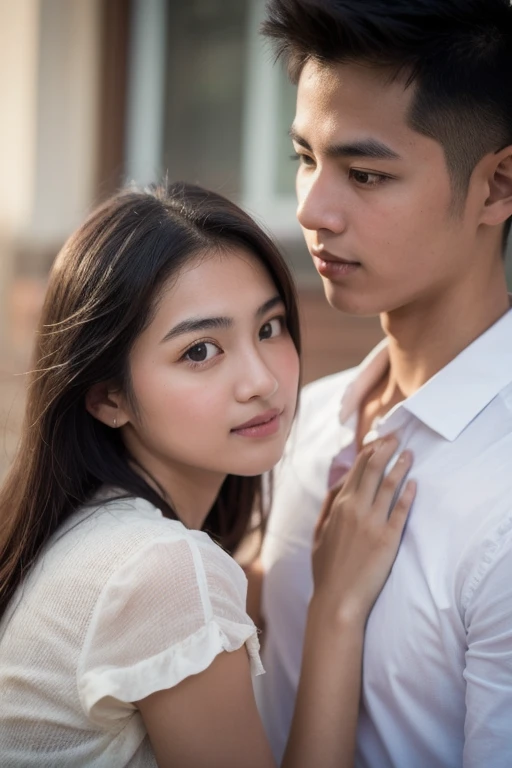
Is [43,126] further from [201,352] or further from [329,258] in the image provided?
[201,352]

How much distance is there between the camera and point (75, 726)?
5.49 ft

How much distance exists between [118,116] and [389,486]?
14.6ft

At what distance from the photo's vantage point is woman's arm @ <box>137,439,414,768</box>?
1631 mm

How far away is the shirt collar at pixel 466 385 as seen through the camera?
1901mm

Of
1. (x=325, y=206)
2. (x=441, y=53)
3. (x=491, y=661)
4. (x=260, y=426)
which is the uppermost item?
(x=441, y=53)

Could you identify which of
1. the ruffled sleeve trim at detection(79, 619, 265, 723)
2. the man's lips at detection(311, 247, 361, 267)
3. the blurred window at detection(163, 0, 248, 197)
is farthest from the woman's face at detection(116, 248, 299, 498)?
the blurred window at detection(163, 0, 248, 197)

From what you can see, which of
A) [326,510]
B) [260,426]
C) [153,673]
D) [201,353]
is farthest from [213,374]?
[153,673]

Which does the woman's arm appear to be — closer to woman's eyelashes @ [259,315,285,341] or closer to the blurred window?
woman's eyelashes @ [259,315,285,341]

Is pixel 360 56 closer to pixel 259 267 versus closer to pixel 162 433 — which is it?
pixel 259 267

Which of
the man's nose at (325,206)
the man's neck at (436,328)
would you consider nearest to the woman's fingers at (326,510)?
the man's neck at (436,328)

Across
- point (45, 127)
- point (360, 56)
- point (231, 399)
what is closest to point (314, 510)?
point (231, 399)

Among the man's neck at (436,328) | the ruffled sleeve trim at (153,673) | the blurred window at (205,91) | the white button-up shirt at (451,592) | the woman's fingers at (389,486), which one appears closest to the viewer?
the ruffled sleeve trim at (153,673)

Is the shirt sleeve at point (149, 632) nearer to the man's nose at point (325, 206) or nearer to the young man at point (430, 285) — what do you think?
the young man at point (430, 285)

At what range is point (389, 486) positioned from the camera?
1933mm
